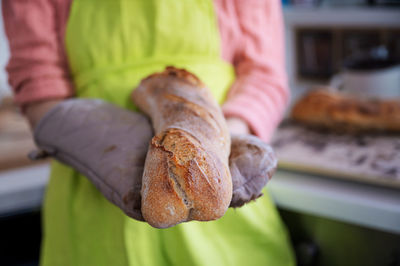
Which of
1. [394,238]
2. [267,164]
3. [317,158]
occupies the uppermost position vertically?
[267,164]

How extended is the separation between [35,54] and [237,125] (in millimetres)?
364

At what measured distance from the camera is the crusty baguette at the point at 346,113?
96 cm

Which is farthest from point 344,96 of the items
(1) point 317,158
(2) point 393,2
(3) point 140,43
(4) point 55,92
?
(4) point 55,92

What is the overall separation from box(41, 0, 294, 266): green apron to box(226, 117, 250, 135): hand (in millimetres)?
83

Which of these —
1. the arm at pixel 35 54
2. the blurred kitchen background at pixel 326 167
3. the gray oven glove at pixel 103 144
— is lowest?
the blurred kitchen background at pixel 326 167

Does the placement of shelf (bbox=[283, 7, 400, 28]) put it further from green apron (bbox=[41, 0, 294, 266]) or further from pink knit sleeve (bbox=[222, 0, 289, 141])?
green apron (bbox=[41, 0, 294, 266])

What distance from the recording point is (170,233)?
1.90ft

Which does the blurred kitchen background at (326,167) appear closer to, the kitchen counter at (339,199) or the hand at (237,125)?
the kitchen counter at (339,199)

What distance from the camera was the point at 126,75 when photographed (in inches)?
25.7

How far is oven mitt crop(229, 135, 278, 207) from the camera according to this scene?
45 cm

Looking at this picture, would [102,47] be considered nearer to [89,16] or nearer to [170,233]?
[89,16]

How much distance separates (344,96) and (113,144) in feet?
2.55

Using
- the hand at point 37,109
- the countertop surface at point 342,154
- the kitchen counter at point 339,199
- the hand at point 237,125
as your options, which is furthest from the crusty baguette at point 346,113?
the hand at point 37,109


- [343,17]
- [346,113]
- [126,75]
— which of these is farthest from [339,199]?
[343,17]
